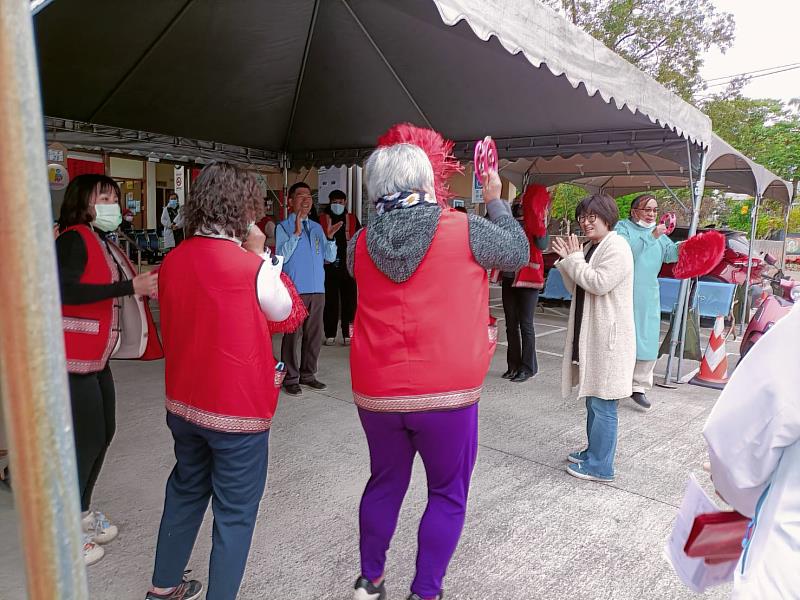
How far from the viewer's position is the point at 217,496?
198 centimetres

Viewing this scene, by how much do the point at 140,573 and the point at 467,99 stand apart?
17.3ft

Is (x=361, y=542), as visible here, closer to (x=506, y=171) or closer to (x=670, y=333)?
(x=670, y=333)

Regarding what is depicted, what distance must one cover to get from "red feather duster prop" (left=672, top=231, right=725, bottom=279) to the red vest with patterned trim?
15.4 ft

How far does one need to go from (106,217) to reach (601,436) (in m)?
2.87

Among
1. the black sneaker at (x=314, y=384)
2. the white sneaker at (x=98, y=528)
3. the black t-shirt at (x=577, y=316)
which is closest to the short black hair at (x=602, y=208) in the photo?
the black t-shirt at (x=577, y=316)

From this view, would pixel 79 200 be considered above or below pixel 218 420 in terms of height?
above

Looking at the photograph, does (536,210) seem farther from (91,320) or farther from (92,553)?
(92,553)

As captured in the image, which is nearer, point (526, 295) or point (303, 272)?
point (303, 272)

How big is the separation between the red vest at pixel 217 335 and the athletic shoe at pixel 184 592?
0.75m

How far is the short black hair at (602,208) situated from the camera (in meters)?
3.42

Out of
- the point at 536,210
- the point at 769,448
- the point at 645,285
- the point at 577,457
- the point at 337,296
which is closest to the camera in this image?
the point at 769,448

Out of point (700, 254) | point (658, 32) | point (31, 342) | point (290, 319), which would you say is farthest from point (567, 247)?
point (658, 32)

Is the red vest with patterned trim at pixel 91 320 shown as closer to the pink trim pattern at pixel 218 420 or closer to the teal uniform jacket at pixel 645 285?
the pink trim pattern at pixel 218 420

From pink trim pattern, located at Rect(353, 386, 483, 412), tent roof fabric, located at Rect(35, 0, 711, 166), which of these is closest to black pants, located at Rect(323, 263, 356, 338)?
tent roof fabric, located at Rect(35, 0, 711, 166)
